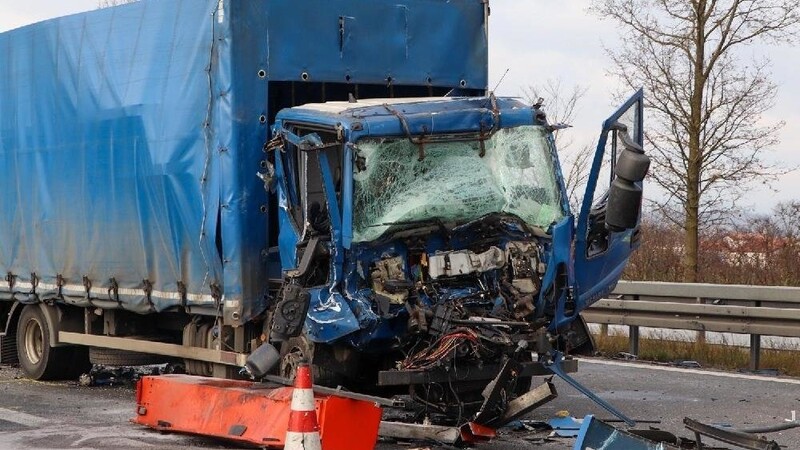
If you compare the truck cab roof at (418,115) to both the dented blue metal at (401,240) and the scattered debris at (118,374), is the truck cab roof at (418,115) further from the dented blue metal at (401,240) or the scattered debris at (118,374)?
the scattered debris at (118,374)

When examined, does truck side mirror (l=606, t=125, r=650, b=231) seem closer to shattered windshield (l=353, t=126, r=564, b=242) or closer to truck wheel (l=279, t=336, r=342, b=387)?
shattered windshield (l=353, t=126, r=564, b=242)

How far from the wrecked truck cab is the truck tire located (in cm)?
369

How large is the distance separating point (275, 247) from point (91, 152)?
114 inches

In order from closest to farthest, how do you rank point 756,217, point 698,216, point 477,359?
point 477,359 → point 698,216 → point 756,217

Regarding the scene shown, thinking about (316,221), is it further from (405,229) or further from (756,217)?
(756,217)

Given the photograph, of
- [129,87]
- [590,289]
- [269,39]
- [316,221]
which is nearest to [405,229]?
[316,221]

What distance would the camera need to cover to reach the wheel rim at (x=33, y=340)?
14.7 m

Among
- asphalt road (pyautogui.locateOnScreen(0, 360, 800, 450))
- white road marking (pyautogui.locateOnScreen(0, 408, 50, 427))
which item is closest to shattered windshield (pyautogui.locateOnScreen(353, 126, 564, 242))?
asphalt road (pyautogui.locateOnScreen(0, 360, 800, 450))

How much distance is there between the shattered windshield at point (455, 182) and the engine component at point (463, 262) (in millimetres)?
279

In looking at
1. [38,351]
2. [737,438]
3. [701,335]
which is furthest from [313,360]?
[701,335]

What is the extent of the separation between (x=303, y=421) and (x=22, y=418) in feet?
13.2

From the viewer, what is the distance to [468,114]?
33.7ft

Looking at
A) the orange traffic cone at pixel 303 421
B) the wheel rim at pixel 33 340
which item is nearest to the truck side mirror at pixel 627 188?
the orange traffic cone at pixel 303 421

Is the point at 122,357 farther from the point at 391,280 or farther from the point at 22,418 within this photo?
the point at 391,280
